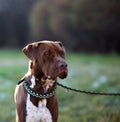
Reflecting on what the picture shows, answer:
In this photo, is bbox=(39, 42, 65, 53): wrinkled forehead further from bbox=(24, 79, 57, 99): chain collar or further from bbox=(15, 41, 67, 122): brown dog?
bbox=(24, 79, 57, 99): chain collar

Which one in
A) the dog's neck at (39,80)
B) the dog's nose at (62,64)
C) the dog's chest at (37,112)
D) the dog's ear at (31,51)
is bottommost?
the dog's chest at (37,112)

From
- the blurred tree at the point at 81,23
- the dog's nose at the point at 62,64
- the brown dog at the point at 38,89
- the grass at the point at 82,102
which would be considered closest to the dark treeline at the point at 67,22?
the blurred tree at the point at 81,23

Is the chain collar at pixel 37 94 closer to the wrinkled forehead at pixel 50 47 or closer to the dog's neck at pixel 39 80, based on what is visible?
the dog's neck at pixel 39 80

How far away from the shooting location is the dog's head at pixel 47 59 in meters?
5.44

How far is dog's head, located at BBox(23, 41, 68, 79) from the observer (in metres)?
5.44

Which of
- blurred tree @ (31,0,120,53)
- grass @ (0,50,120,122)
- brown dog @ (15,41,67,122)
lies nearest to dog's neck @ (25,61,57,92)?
brown dog @ (15,41,67,122)

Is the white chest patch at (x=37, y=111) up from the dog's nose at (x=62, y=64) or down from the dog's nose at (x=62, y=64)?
down

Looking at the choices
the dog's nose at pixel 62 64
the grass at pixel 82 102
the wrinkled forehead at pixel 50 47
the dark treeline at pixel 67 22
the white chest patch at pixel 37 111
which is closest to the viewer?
the dog's nose at pixel 62 64

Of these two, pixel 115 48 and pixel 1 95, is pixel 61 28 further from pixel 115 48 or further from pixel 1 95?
pixel 1 95

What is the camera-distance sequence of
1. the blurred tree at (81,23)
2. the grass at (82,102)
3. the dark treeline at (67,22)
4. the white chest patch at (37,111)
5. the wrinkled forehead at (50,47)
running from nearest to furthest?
the wrinkled forehead at (50,47) < the white chest patch at (37,111) < the grass at (82,102) < the blurred tree at (81,23) < the dark treeline at (67,22)

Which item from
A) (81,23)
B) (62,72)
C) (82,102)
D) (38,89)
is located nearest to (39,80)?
(38,89)

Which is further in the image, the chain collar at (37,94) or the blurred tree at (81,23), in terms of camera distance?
the blurred tree at (81,23)

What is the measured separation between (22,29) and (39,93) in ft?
113

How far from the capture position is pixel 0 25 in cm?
4009
